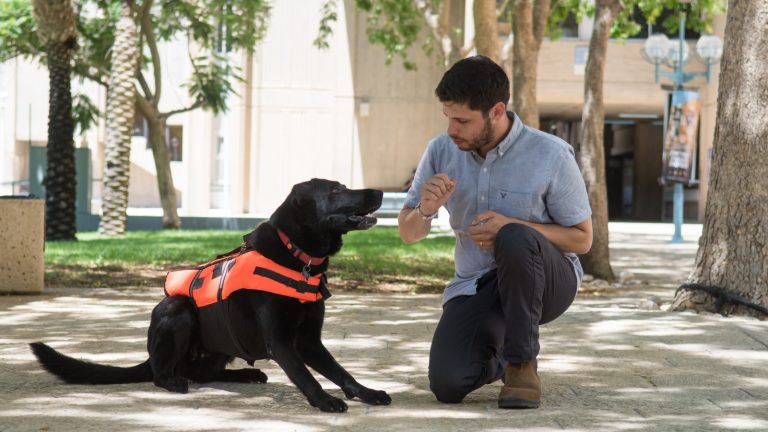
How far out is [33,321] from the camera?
7656 millimetres

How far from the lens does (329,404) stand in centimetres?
447

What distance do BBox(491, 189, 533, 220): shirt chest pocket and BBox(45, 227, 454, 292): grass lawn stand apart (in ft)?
20.0

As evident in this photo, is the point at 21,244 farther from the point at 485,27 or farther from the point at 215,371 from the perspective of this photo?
the point at 485,27

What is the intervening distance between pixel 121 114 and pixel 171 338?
15.4 meters

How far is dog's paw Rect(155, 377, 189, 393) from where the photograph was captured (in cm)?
494

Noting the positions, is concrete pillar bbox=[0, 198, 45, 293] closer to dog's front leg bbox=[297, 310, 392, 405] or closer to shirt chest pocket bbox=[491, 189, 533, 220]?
dog's front leg bbox=[297, 310, 392, 405]

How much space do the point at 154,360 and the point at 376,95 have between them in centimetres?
2917

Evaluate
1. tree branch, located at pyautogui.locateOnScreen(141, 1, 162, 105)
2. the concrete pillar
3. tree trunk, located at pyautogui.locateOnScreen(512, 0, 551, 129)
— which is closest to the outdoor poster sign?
tree trunk, located at pyautogui.locateOnScreen(512, 0, 551, 129)

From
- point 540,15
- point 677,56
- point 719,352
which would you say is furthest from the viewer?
point 677,56

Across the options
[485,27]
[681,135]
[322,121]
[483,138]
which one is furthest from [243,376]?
[322,121]

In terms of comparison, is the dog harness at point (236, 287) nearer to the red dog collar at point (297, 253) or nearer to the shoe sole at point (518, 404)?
the red dog collar at point (297, 253)

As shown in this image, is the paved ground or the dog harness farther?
the dog harness

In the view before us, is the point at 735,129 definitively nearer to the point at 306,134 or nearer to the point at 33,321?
the point at 33,321

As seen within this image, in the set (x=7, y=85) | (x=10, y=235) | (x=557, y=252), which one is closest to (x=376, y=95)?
(x=7, y=85)
